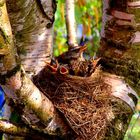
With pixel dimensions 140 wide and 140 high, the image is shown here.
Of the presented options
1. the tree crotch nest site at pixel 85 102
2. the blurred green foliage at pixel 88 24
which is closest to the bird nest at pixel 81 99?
the tree crotch nest site at pixel 85 102

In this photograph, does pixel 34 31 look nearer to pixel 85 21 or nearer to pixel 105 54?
pixel 105 54

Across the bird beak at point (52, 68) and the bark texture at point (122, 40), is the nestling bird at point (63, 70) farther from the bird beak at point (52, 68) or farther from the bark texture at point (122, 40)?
the bark texture at point (122, 40)

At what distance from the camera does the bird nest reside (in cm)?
167

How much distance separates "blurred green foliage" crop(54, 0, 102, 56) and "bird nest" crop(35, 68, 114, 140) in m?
1.49

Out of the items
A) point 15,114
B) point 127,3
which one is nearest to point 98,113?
point 15,114

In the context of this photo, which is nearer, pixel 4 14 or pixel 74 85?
pixel 4 14

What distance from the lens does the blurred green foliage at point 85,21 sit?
3.44 metres

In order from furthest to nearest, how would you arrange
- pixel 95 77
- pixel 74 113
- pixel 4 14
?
1. pixel 95 77
2. pixel 74 113
3. pixel 4 14

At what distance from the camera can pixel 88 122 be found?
168cm

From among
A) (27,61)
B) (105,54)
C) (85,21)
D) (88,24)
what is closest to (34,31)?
(27,61)

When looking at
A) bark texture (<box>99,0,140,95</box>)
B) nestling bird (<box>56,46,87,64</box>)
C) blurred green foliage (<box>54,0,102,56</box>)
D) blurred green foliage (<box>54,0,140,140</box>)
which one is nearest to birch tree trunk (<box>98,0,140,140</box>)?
bark texture (<box>99,0,140,95</box>)

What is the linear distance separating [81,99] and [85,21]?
2.24 metres

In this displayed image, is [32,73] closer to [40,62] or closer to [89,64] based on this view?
[40,62]

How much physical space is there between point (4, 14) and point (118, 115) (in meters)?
0.64
